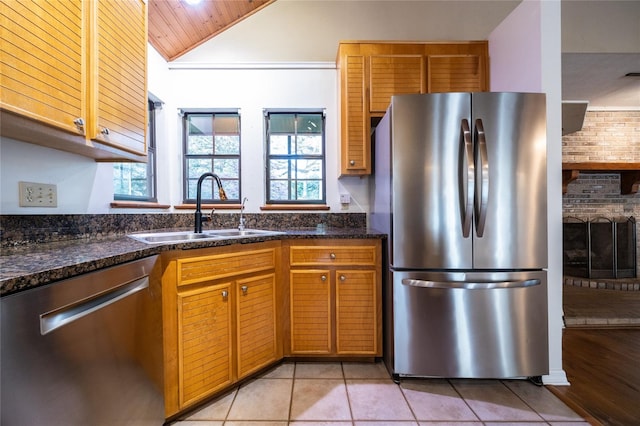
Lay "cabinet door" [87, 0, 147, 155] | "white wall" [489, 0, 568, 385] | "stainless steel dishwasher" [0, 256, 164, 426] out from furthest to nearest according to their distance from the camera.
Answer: "white wall" [489, 0, 568, 385]
"cabinet door" [87, 0, 147, 155]
"stainless steel dishwasher" [0, 256, 164, 426]

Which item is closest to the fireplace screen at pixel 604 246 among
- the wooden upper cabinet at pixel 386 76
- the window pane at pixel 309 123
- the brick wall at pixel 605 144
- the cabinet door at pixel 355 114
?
the brick wall at pixel 605 144

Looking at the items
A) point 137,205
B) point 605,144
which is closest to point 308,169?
point 137,205

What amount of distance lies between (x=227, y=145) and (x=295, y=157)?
0.63 meters

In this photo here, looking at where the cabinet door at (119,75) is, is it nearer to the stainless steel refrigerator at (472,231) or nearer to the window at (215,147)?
the window at (215,147)

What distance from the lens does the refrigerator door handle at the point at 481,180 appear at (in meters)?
1.63

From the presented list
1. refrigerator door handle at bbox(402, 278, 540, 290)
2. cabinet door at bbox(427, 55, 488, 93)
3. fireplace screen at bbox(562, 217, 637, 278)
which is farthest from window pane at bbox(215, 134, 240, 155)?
fireplace screen at bbox(562, 217, 637, 278)

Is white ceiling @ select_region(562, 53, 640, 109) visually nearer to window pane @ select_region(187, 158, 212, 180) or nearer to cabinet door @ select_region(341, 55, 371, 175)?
cabinet door @ select_region(341, 55, 371, 175)

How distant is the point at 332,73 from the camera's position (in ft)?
8.61

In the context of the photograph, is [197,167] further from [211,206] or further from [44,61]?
[44,61]

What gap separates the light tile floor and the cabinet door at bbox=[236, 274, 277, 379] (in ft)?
0.47

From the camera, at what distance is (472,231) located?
1688 mm

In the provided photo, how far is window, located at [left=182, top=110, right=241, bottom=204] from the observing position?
2654 mm

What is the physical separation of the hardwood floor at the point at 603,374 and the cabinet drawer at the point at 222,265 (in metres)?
1.90

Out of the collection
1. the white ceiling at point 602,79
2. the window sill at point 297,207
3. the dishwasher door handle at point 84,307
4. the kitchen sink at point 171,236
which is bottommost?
the dishwasher door handle at point 84,307
